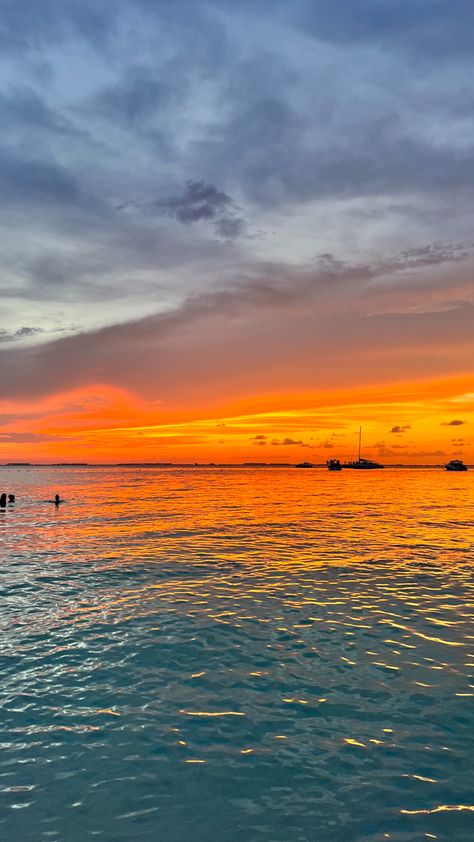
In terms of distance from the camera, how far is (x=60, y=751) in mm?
8938

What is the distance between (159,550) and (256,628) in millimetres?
15877

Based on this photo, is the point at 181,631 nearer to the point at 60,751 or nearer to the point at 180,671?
the point at 180,671

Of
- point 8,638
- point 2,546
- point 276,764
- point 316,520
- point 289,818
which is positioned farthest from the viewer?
point 316,520

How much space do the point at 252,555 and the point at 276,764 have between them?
66.7 ft

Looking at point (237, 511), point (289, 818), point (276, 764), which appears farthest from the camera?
point (237, 511)

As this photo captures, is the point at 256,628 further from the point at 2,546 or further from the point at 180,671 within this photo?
the point at 2,546

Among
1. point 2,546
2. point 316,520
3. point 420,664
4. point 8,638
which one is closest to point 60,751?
point 8,638

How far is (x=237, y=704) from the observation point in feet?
34.6

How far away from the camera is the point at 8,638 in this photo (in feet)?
48.1

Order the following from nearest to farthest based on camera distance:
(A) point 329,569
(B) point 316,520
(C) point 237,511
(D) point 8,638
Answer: (D) point 8,638 < (A) point 329,569 < (B) point 316,520 < (C) point 237,511

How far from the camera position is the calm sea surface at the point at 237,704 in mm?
7312

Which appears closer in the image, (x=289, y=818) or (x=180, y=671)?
(x=289, y=818)

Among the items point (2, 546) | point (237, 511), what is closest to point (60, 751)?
point (2, 546)

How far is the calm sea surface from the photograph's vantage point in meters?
7.31
